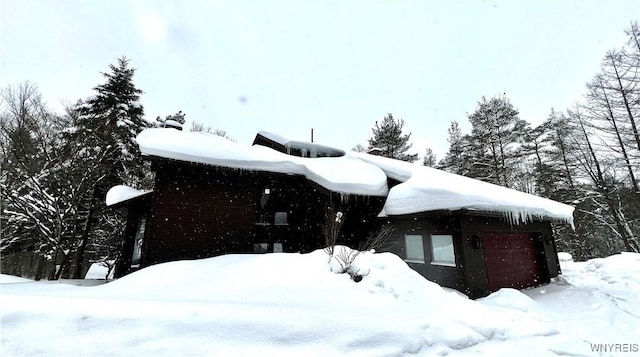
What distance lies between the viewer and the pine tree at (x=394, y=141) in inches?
797

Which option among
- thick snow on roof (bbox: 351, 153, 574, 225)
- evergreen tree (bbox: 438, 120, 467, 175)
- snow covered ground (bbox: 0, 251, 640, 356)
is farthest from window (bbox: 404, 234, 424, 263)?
evergreen tree (bbox: 438, 120, 467, 175)

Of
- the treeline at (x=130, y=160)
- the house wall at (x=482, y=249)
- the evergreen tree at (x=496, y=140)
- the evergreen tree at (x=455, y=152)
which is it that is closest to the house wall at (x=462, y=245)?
the house wall at (x=482, y=249)

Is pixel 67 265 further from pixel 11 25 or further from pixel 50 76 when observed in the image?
pixel 11 25

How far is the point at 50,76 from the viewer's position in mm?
13281

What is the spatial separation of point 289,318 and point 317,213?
22.0 ft

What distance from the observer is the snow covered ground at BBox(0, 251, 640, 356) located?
238 cm

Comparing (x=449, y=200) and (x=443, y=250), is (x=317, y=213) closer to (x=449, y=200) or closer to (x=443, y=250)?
(x=443, y=250)

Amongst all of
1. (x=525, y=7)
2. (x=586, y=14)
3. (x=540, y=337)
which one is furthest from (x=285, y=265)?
(x=586, y=14)

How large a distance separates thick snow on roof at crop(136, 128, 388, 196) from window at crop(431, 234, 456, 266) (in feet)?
7.28

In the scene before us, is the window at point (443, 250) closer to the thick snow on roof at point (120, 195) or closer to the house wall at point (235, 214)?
the house wall at point (235, 214)

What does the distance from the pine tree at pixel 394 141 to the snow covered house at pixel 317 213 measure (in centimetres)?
1077

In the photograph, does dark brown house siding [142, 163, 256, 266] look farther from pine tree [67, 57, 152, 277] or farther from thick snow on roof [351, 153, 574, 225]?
pine tree [67, 57, 152, 277]

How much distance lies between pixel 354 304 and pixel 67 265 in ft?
52.1

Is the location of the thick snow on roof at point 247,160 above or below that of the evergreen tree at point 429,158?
below
